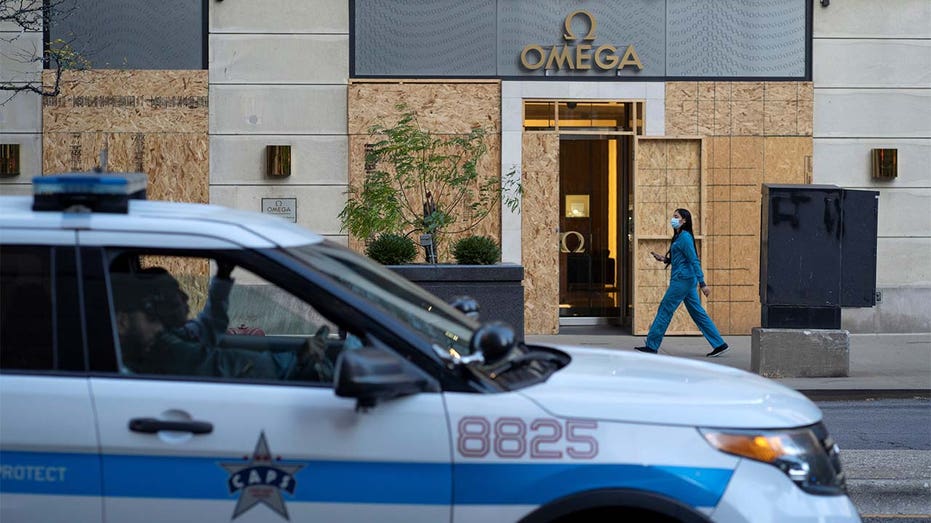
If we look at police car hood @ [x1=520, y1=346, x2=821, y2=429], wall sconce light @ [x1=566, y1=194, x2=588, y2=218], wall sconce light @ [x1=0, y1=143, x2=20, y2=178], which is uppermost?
wall sconce light @ [x1=0, y1=143, x2=20, y2=178]

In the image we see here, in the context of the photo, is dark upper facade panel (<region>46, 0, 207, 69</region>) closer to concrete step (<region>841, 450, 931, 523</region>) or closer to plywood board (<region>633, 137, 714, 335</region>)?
plywood board (<region>633, 137, 714, 335</region>)

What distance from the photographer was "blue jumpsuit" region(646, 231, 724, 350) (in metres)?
15.1

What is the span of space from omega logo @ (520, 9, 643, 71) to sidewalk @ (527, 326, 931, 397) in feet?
12.8

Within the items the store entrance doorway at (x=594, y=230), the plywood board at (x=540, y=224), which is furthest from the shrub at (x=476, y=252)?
the store entrance doorway at (x=594, y=230)

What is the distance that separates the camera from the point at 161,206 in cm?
431

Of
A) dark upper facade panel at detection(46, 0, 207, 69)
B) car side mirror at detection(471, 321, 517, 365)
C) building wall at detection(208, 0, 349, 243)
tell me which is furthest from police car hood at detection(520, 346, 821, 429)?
dark upper facade panel at detection(46, 0, 207, 69)

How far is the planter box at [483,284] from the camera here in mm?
14539

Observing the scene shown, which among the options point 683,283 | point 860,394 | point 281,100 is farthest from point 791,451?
point 281,100

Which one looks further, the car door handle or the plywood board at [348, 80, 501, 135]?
the plywood board at [348, 80, 501, 135]

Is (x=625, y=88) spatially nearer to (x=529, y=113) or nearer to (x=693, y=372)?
(x=529, y=113)

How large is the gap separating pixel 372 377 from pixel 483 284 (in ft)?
36.0

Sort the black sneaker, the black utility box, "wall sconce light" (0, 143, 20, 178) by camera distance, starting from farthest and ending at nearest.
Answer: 1. "wall sconce light" (0, 143, 20, 178)
2. the black sneaker
3. the black utility box

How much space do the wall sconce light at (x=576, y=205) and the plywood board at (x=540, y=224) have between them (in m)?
0.60

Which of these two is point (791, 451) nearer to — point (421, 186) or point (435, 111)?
point (421, 186)
